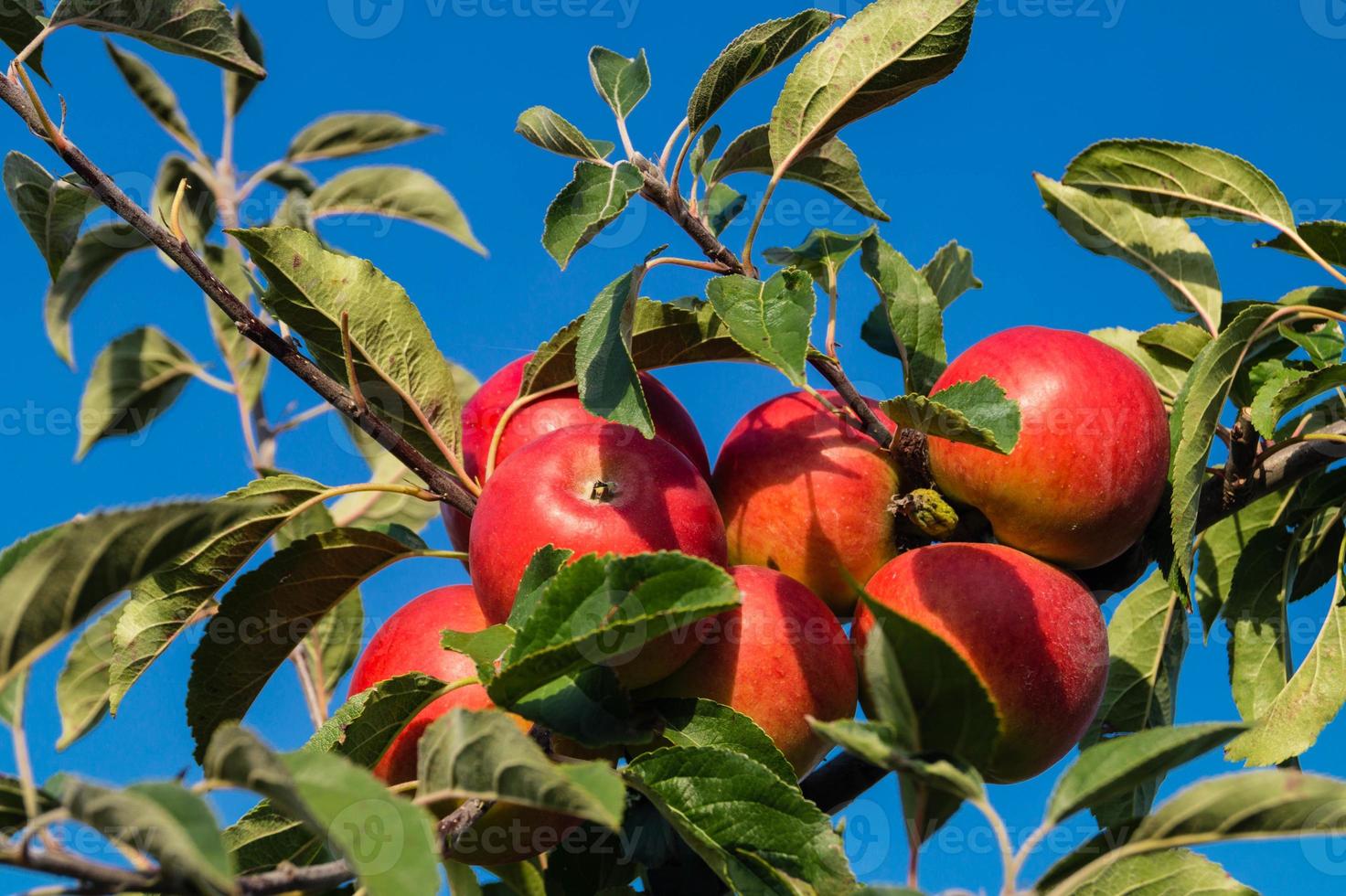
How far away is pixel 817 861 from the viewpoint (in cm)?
125

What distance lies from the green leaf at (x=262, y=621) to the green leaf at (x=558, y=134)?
60cm

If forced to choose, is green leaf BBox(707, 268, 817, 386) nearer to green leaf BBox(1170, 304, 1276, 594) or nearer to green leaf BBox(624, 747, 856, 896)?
green leaf BBox(624, 747, 856, 896)

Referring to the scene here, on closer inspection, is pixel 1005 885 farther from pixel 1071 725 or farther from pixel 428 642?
pixel 428 642

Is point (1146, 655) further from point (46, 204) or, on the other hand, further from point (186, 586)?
point (46, 204)

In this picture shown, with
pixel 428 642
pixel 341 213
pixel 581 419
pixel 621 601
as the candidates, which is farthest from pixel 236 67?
pixel 341 213

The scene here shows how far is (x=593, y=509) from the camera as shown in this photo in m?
1.52

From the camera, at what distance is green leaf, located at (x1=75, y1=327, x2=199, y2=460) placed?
3.37 metres

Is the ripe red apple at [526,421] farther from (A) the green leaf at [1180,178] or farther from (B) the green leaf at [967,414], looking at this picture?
(A) the green leaf at [1180,178]

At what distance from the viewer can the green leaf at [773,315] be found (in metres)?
1.40

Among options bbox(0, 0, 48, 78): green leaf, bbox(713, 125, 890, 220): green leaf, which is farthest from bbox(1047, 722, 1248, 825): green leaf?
bbox(0, 0, 48, 78): green leaf

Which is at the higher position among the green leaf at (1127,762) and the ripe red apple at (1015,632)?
the ripe red apple at (1015,632)

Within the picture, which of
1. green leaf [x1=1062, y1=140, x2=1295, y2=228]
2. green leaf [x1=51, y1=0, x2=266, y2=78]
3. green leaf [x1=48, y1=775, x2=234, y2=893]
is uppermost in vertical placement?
green leaf [x1=51, y1=0, x2=266, y2=78]

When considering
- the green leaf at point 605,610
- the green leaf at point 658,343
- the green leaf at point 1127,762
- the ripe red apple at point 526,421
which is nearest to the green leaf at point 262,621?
the ripe red apple at point 526,421

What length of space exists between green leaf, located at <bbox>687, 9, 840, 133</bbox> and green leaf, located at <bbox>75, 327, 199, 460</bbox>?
2221 mm
